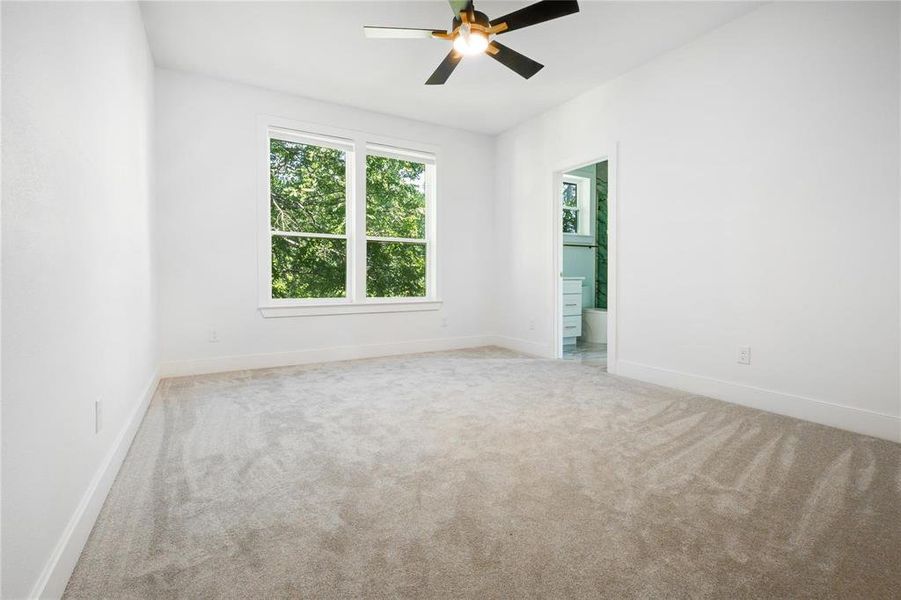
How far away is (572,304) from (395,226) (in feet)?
8.19

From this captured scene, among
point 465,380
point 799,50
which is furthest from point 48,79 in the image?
point 799,50

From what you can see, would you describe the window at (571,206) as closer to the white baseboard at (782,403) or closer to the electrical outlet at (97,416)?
the white baseboard at (782,403)

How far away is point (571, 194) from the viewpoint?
250 inches

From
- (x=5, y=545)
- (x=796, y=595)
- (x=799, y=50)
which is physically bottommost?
(x=796, y=595)

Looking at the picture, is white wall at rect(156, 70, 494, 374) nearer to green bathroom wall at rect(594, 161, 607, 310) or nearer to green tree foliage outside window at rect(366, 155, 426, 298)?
green tree foliage outside window at rect(366, 155, 426, 298)

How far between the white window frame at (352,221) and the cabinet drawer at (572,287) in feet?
5.43


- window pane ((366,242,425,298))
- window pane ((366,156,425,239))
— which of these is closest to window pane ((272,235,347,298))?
window pane ((366,242,425,298))

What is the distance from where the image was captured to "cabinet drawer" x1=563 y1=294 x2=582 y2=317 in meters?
5.66

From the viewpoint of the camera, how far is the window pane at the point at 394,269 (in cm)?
504

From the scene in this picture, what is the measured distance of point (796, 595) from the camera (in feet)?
3.98

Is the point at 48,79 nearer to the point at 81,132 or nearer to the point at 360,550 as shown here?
the point at 81,132

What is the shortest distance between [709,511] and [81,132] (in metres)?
2.75

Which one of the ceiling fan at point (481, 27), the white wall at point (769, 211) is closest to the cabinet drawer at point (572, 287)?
the white wall at point (769, 211)

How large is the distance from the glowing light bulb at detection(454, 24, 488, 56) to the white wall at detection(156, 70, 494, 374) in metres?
2.33
